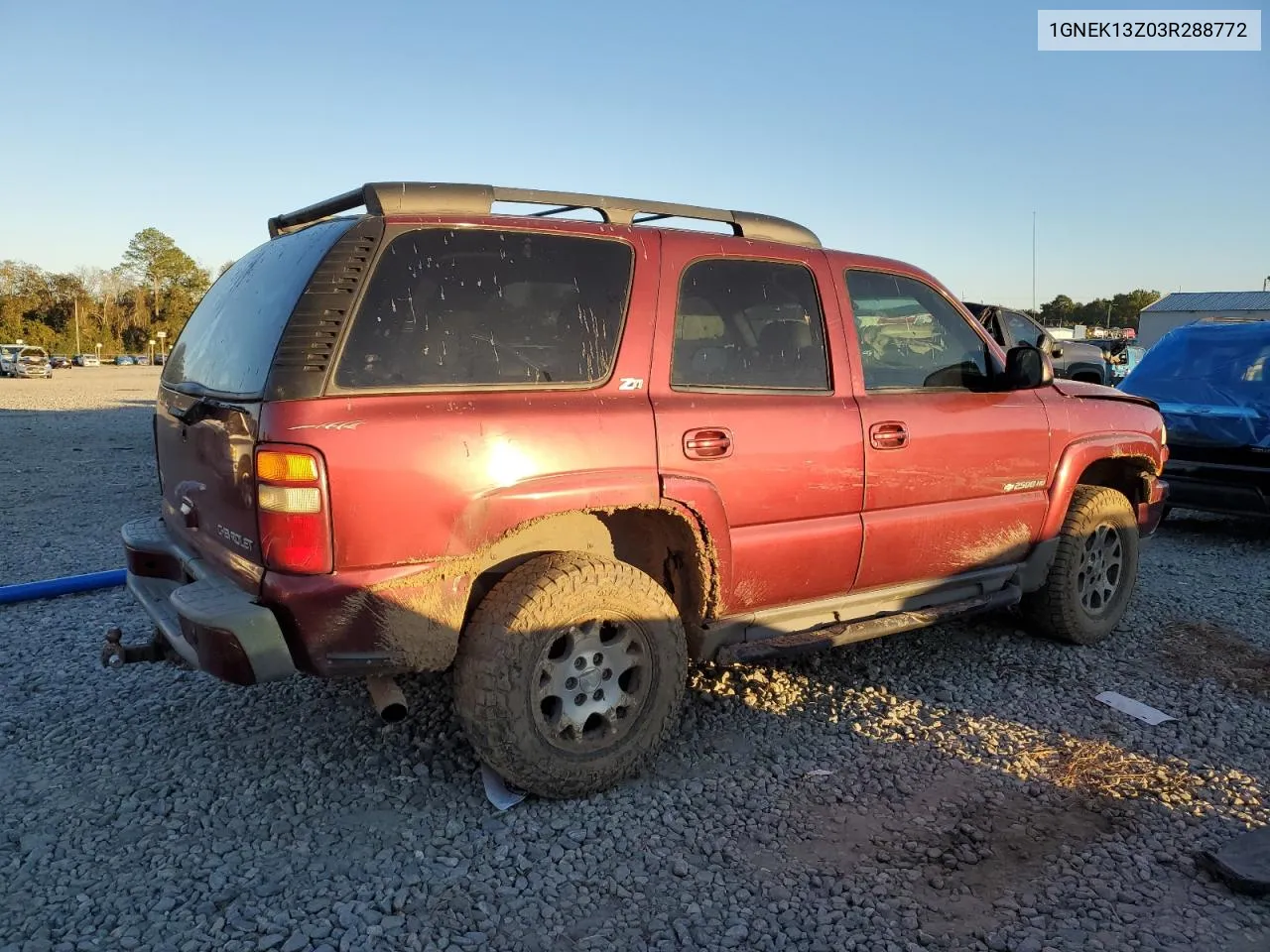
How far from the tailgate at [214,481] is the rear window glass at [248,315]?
0.33 feet

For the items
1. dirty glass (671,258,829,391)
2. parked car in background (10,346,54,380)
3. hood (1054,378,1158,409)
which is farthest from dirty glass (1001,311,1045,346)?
parked car in background (10,346,54,380)

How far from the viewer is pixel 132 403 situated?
24.1 meters

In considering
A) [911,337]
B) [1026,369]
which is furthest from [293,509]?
[1026,369]

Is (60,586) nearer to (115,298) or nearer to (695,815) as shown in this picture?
(695,815)

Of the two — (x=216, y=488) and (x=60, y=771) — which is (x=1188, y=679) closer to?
(x=216, y=488)

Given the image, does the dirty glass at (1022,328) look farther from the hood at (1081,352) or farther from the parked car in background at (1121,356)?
the parked car in background at (1121,356)

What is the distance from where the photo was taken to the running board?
11.8ft

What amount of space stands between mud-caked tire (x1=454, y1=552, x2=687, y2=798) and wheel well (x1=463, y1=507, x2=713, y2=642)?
3.2 inches

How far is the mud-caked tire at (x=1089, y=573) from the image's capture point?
4723 mm

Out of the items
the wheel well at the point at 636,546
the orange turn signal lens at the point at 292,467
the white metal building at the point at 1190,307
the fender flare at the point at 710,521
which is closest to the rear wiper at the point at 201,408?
the orange turn signal lens at the point at 292,467

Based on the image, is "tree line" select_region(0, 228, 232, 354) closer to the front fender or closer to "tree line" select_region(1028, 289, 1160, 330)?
"tree line" select_region(1028, 289, 1160, 330)

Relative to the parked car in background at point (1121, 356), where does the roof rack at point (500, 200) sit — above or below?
Result: above

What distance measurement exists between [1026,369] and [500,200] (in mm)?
2457

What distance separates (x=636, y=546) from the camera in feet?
11.9
